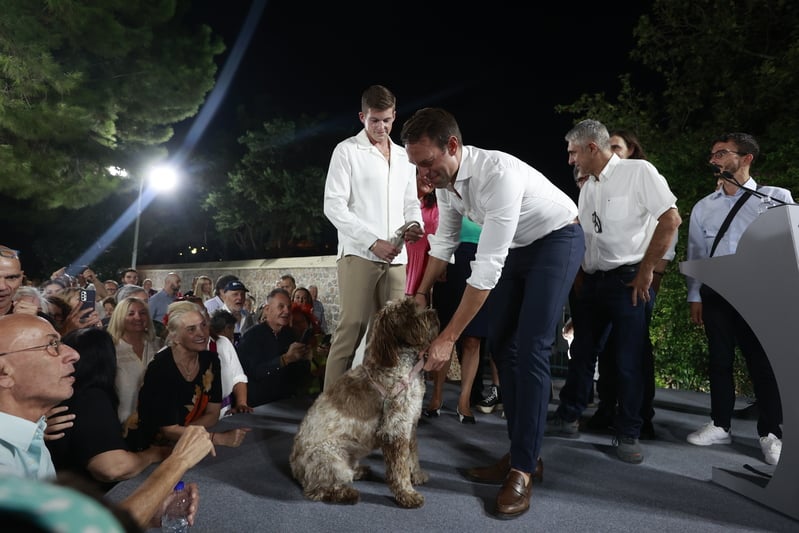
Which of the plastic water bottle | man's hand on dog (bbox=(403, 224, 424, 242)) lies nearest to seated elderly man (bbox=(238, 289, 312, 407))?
man's hand on dog (bbox=(403, 224, 424, 242))

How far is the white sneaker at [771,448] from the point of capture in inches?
129

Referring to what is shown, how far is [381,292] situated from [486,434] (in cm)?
135

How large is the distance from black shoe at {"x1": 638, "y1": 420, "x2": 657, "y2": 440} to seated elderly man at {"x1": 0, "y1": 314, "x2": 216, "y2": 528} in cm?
342

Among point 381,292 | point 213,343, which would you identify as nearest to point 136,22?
point 213,343

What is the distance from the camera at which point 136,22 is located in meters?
13.6

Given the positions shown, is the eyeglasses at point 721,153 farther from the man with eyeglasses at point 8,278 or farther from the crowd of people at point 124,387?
the man with eyeglasses at point 8,278

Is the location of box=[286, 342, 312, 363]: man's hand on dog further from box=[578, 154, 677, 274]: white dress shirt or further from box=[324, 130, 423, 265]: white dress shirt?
box=[578, 154, 677, 274]: white dress shirt

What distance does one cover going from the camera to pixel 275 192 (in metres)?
24.0

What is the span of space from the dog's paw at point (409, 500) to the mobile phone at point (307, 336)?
11.2 feet

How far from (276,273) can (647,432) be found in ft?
49.6

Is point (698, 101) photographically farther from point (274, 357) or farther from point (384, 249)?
point (274, 357)

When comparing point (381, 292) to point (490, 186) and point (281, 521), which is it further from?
point (281, 521)

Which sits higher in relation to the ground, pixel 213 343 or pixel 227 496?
pixel 213 343

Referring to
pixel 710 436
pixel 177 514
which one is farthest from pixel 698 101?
pixel 177 514
